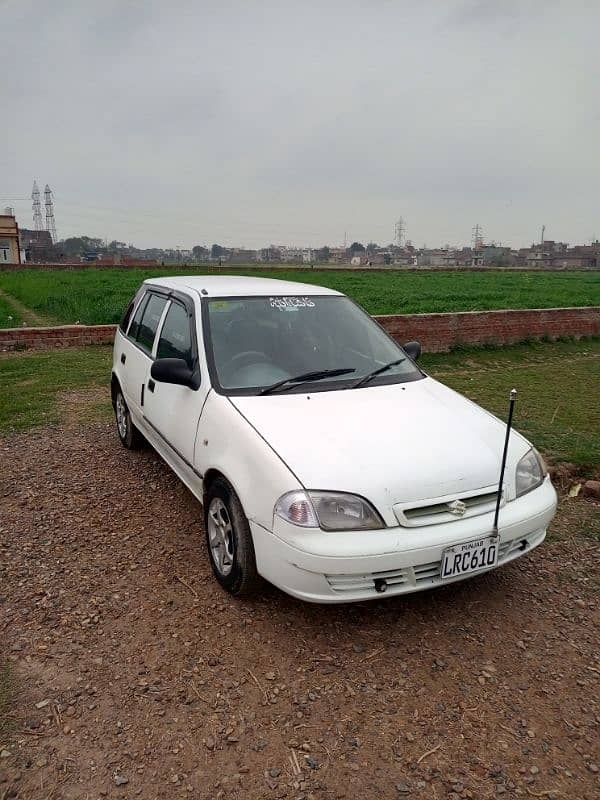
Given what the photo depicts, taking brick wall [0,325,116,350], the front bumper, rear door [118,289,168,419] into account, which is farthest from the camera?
brick wall [0,325,116,350]

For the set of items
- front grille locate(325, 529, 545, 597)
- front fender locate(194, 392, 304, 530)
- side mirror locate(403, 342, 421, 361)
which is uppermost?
side mirror locate(403, 342, 421, 361)

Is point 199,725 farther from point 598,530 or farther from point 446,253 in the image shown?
point 446,253

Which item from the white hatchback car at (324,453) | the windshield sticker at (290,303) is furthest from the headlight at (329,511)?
the windshield sticker at (290,303)

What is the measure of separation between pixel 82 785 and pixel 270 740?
27.4 inches

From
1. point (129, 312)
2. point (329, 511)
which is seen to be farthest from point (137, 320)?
point (329, 511)

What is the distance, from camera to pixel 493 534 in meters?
2.85

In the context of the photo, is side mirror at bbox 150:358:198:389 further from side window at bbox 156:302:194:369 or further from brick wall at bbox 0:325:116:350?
brick wall at bbox 0:325:116:350

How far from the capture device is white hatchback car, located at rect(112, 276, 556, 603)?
2.70 m

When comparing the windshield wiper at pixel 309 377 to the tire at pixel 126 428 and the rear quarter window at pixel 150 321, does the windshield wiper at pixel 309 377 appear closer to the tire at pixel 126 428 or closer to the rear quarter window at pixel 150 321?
the rear quarter window at pixel 150 321

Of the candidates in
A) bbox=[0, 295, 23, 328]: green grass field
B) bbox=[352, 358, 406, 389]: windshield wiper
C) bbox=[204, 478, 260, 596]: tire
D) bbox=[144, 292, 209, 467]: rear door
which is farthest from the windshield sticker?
bbox=[0, 295, 23, 328]: green grass field

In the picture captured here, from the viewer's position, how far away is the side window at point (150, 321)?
4.61 m

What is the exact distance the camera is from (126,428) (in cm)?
541

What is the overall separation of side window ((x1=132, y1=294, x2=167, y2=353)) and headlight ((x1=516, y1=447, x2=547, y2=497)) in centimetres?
281

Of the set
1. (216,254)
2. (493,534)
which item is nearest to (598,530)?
(493,534)
